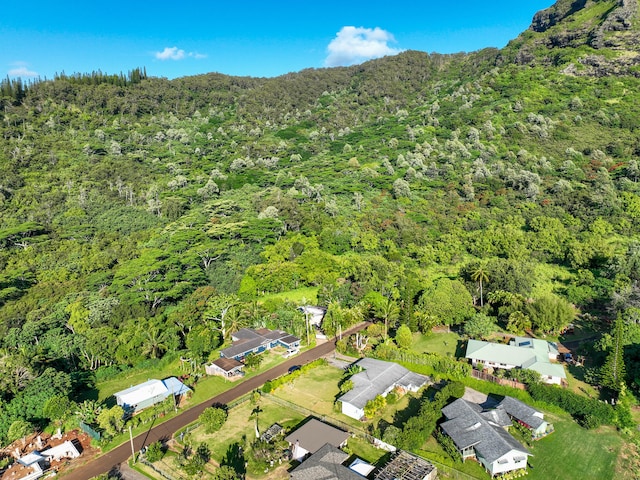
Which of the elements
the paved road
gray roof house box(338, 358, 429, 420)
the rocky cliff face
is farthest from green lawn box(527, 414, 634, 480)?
the rocky cliff face

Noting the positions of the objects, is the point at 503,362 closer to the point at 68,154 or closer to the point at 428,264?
the point at 428,264

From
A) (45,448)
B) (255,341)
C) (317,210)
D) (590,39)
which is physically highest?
(590,39)

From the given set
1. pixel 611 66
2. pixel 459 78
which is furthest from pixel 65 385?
pixel 459 78

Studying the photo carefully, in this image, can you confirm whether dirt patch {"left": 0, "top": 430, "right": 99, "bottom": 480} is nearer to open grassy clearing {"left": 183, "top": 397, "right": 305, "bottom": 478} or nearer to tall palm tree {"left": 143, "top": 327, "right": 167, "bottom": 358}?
open grassy clearing {"left": 183, "top": 397, "right": 305, "bottom": 478}

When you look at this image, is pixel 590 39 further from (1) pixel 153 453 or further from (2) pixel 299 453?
(1) pixel 153 453

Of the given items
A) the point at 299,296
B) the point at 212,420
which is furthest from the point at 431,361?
the point at 299,296
